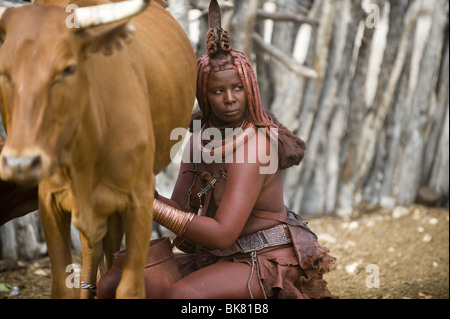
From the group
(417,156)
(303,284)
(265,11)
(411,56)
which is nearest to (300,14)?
(265,11)

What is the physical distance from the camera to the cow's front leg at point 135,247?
2.12 metres

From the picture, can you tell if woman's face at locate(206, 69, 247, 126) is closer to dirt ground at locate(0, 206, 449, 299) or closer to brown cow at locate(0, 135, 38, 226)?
brown cow at locate(0, 135, 38, 226)

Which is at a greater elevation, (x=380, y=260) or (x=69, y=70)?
(x=69, y=70)

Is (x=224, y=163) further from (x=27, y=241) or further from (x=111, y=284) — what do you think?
(x=27, y=241)

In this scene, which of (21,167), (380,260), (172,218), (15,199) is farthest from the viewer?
(380,260)

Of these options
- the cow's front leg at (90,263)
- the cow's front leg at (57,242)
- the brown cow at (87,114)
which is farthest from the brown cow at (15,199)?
the cow's front leg at (57,242)

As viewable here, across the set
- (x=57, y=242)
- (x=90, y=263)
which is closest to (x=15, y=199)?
(x=90, y=263)

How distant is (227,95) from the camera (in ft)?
8.70

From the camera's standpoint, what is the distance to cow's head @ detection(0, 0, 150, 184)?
162cm

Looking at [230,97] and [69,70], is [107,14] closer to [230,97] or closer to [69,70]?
[69,70]

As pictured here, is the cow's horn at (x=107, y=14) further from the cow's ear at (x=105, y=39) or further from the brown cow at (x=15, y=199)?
the brown cow at (x=15, y=199)

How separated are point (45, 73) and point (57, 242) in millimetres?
786

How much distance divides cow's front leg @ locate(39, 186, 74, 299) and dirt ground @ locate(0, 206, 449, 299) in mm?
1738

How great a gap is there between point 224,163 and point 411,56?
158 inches
